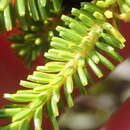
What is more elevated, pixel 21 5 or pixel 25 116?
pixel 21 5

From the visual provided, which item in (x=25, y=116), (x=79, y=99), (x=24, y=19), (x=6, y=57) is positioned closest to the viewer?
(x=25, y=116)

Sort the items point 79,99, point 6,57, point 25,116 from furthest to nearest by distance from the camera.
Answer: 1. point 79,99
2. point 6,57
3. point 25,116

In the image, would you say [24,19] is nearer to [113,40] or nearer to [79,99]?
[113,40]

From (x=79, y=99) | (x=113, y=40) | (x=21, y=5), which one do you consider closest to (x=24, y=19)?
(x=21, y=5)

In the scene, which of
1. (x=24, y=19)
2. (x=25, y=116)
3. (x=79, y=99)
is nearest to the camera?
(x=25, y=116)

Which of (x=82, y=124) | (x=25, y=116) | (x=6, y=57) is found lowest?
(x=82, y=124)

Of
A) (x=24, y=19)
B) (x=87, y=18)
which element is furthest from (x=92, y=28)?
(x=24, y=19)

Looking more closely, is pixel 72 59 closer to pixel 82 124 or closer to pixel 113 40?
pixel 113 40

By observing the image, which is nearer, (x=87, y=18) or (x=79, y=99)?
(x=87, y=18)

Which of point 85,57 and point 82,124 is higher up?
point 85,57
